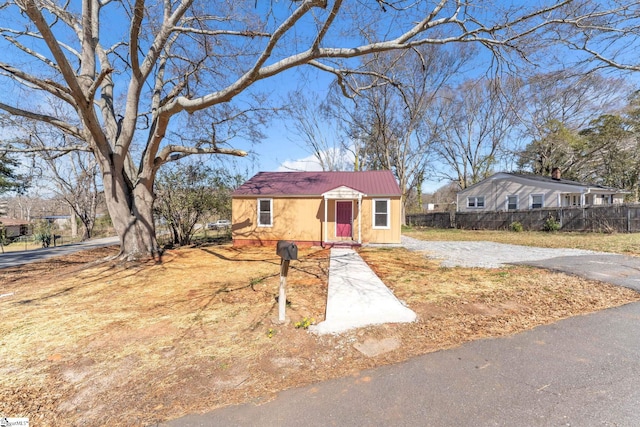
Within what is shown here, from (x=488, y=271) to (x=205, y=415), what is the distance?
635cm

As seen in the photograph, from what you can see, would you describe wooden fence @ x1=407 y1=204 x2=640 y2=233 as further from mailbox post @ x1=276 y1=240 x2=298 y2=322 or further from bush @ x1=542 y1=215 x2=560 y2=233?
mailbox post @ x1=276 y1=240 x2=298 y2=322

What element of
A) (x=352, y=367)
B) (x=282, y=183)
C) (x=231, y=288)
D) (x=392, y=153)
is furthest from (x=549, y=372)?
(x=392, y=153)

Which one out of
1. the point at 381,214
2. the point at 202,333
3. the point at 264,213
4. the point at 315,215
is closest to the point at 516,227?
the point at 381,214

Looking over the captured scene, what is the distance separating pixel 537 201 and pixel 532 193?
2.29ft

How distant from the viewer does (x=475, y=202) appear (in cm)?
2414

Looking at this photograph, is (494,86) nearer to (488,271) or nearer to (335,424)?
(488,271)

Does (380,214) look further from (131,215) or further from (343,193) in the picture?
(131,215)

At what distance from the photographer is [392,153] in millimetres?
25234

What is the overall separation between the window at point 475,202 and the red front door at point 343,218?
17.1 metres

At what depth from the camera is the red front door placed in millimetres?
12492

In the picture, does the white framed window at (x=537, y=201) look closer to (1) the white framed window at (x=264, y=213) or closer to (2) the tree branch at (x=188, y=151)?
(1) the white framed window at (x=264, y=213)

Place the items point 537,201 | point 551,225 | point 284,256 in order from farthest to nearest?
point 537,201 < point 551,225 < point 284,256

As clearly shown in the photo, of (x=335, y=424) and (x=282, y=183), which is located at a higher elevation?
(x=282, y=183)

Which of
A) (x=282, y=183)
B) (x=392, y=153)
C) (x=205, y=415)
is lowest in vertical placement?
(x=205, y=415)
